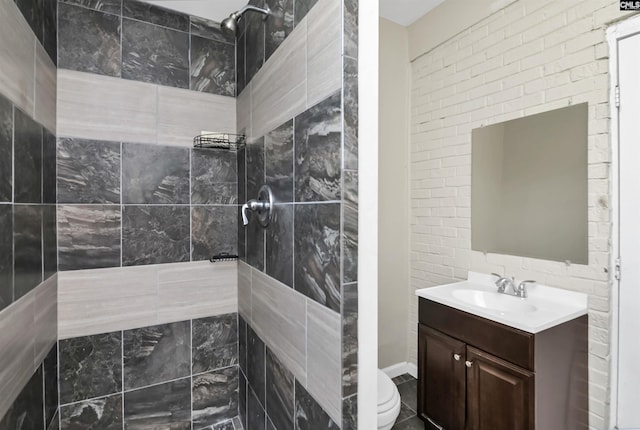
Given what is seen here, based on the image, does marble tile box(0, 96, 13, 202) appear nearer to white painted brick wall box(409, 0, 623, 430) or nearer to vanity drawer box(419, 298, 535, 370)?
vanity drawer box(419, 298, 535, 370)

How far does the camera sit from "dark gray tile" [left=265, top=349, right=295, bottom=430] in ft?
3.94

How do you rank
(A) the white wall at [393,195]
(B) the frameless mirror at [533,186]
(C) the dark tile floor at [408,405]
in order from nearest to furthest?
(B) the frameless mirror at [533,186] < (C) the dark tile floor at [408,405] < (A) the white wall at [393,195]

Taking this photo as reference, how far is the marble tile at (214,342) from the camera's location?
181 cm

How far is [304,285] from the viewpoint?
109cm

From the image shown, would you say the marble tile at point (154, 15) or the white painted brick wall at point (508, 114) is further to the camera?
the marble tile at point (154, 15)

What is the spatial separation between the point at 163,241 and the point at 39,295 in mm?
578

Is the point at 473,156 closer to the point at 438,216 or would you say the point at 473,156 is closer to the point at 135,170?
the point at 438,216

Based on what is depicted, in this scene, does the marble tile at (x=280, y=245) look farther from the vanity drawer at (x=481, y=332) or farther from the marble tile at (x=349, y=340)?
the vanity drawer at (x=481, y=332)

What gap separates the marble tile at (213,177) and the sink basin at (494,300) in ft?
5.11

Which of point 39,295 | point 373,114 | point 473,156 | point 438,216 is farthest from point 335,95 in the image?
point 438,216

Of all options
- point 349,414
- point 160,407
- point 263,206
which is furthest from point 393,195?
point 160,407

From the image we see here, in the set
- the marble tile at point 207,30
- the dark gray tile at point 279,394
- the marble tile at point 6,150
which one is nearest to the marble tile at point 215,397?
the dark gray tile at point 279,394

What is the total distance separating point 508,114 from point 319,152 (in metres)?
1.57

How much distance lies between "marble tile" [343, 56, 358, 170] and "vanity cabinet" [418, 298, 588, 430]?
116 cm
